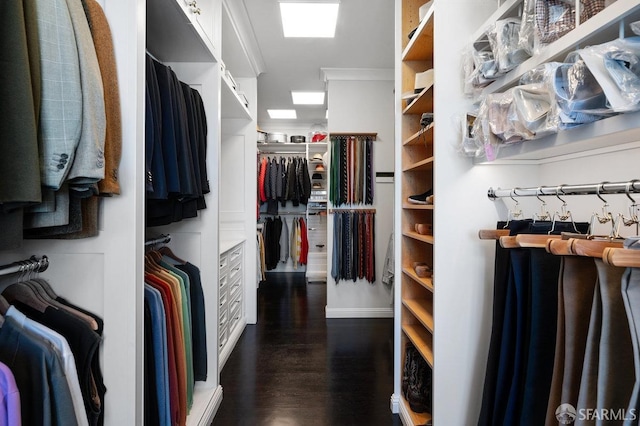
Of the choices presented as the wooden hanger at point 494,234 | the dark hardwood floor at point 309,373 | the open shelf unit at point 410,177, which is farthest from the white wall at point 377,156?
the wooden hanger at point 494,234

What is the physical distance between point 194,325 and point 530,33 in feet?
6.16

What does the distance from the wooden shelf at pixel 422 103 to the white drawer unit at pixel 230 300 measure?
155cm

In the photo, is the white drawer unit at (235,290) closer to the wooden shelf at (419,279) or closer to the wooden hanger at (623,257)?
the wooden shelf at (419,279)

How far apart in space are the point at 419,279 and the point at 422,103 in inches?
35.5

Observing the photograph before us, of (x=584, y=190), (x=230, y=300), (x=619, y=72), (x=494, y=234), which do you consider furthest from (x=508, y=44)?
(x=230, y=300)

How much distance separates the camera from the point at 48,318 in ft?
3.05

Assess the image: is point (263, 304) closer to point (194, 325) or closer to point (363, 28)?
point (194, 325)

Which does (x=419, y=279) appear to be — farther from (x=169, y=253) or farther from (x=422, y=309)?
(x=169, y=253)

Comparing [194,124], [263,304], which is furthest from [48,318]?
[263,304]

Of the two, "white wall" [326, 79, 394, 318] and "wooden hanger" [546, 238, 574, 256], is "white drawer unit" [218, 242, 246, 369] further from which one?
"wooden hanger" [546, 238, 574, 256]

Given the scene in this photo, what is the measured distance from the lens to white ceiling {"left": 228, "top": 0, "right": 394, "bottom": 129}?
233 cm

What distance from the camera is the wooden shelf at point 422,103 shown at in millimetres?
1501

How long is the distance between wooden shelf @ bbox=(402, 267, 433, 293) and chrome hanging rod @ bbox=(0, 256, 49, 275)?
142 cm

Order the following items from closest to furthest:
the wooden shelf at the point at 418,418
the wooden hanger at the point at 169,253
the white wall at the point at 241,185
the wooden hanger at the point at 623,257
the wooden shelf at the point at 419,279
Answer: the wooden hanger at the point at 623,257 → the wooden shelf at the point at 419,279 → the wooden shelf at the point at 418,418 → the wooden hanger at the point at 169,253 → the white wall at the point at 241,185
